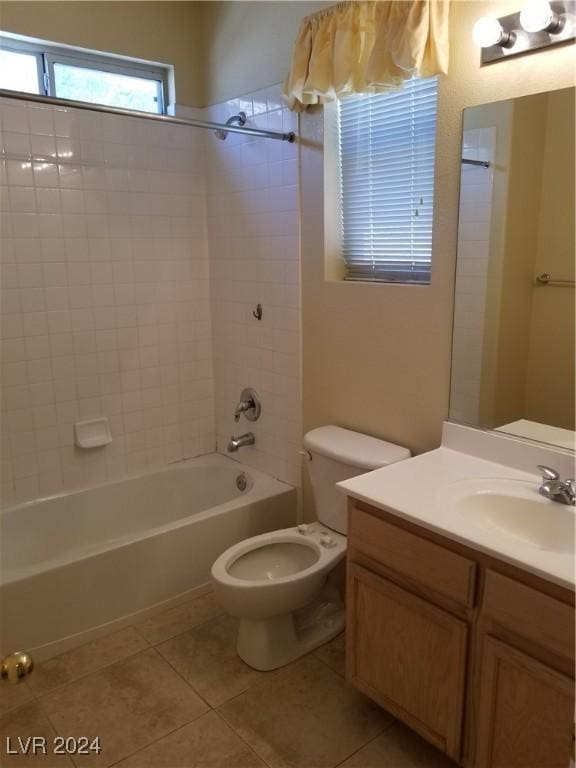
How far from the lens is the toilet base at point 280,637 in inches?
84.3

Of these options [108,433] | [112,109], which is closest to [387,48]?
[112,109]

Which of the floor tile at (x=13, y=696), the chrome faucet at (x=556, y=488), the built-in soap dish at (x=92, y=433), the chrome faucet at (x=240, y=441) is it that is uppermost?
the chrome faucet at (x=556, y=488)

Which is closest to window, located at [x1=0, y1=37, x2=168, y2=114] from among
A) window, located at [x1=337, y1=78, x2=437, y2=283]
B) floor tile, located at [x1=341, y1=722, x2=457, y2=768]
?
window, located at [x1=337, y1=78, x2=437, y2=283]

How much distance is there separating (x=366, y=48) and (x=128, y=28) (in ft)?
4.27

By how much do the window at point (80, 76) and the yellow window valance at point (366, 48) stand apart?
2.94ft

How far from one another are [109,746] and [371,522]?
1082 mm

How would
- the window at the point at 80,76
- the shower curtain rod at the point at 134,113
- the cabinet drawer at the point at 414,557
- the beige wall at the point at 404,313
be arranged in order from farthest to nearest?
the window at the point at 80,76
the shower curtain rod at the point at 134,113
the beige wall at the point at 404,313
the cabinet drawer at the point at 414,557

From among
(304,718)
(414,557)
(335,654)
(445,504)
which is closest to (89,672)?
(304,718)

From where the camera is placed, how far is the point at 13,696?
201cm

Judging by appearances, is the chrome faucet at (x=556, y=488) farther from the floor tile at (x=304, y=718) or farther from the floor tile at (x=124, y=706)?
the floor tile at (x=124, y=706)

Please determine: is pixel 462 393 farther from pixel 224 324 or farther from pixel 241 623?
pixel 224 324

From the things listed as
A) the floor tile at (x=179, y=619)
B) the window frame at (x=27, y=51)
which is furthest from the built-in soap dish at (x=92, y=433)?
the window frame at (x=27, y=51)

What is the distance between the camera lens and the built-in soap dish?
9.06 feet

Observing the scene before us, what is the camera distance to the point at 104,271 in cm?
273
